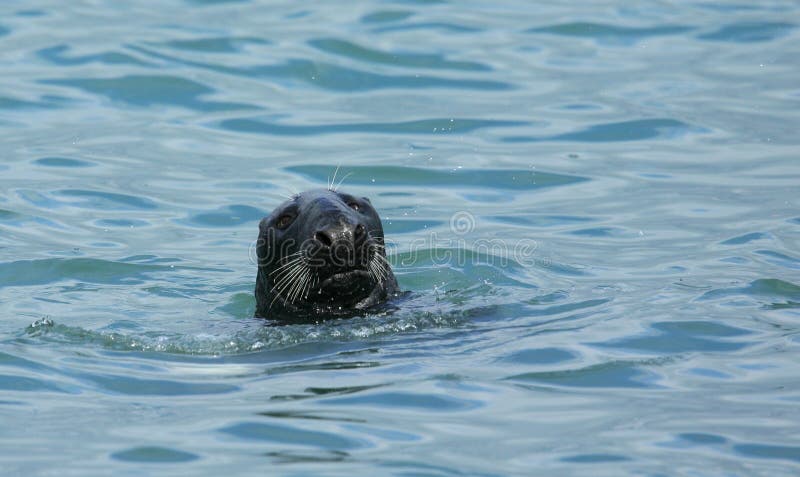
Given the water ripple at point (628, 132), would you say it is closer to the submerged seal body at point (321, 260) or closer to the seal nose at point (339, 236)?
the submerged seal body at point (321, 260)

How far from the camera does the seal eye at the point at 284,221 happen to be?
29.9ft

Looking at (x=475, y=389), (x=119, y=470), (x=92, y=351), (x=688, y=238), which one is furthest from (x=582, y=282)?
(x=119, y=470)

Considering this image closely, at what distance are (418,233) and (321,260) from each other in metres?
3.85

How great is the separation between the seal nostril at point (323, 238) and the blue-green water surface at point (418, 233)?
1.77 feet

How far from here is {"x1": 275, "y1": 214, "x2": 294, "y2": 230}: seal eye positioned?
9125mm

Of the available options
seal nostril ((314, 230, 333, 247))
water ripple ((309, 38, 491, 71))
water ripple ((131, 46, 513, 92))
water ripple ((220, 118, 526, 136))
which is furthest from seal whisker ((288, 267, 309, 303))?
water ripple ((309, 38, 491, 71))

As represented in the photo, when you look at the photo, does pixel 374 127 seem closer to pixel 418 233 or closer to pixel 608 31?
pixel 418 233

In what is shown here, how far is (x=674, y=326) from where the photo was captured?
8773 millimetres

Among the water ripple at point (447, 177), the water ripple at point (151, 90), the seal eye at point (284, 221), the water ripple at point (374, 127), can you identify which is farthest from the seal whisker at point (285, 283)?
the water ripple at point (151, 90)

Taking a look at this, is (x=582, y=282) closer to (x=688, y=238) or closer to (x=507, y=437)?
(x=688, y=238)

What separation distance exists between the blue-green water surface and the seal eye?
71cm

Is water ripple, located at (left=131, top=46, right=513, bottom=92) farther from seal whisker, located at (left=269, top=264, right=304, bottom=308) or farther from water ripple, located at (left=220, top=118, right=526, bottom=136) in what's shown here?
seal whisker, located at (left=269, top=264, right=304, bottom=308)

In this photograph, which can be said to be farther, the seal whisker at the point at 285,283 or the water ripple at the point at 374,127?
the water ripple at the point at 374,127

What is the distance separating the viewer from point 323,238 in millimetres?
8508
